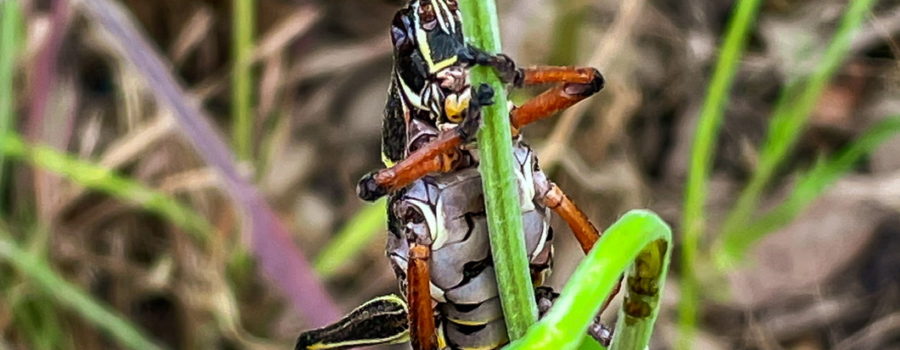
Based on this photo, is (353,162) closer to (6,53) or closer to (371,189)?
(6,53)

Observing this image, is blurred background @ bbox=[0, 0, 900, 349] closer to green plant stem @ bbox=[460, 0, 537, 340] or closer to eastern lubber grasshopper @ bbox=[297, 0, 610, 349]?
eastern lubber grasshopper @ bbox=[297, 0, 610, 349]

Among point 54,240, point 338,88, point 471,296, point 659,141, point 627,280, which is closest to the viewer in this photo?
point 627,280

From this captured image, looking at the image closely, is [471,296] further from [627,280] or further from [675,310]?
[675,310]

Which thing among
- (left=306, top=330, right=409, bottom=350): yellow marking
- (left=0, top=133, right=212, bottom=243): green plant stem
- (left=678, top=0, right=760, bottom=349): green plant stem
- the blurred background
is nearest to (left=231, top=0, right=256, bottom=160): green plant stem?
the blurred background

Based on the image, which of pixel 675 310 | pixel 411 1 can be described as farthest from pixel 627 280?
pixel 675 310

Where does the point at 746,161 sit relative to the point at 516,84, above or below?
above

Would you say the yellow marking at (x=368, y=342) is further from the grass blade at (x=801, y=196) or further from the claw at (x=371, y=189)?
the grass blade at (x=801, y=196)

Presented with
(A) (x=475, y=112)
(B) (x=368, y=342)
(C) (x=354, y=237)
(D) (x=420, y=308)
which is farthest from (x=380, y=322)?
(C) (x=354, y=237)
